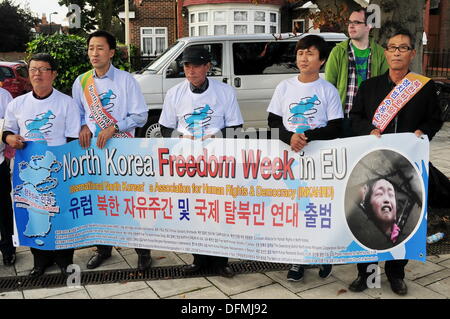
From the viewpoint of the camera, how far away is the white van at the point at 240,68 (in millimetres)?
8820

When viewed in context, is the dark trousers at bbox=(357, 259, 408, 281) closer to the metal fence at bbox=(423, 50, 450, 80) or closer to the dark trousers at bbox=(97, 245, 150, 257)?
the dark trousers at bbox=(97, 245, 150, 257)

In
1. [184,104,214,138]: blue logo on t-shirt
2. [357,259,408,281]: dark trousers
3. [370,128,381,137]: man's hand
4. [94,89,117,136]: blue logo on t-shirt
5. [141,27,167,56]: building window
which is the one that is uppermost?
[141,27,167,56]: building window

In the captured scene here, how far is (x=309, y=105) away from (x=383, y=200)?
875 mm

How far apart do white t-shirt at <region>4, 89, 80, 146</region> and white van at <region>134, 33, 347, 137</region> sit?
4.92 metres

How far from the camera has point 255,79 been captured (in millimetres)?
9180

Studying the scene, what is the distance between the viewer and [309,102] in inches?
141

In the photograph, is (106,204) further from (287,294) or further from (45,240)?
(287,294)

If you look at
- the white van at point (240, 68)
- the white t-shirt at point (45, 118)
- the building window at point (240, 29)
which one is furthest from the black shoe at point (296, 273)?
the building window at point (240, 29)

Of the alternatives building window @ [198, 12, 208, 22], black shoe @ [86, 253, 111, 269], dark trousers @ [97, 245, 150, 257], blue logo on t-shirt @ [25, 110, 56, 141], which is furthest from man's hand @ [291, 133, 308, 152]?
building window @ [198, 12, 208, 22]

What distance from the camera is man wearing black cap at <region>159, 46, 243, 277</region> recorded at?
12.3ft

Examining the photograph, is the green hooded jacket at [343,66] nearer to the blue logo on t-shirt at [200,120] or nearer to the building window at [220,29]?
the blue logo on t-shirt at [200,120]

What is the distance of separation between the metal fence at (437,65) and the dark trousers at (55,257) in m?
12.8

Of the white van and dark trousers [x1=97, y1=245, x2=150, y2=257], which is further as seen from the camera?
the white van
